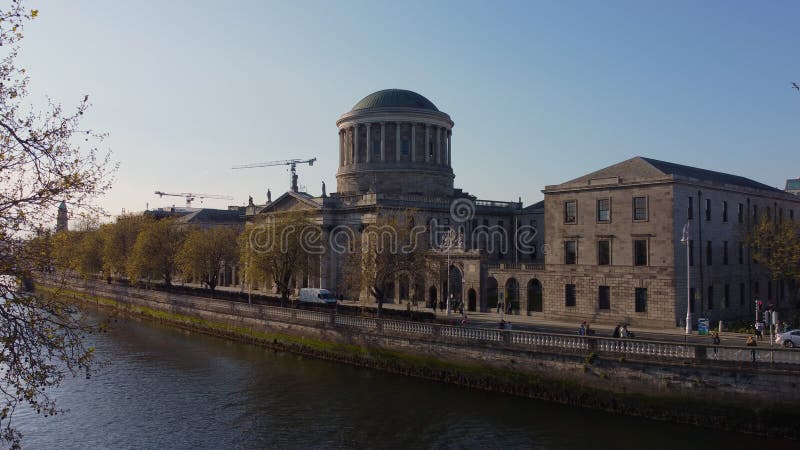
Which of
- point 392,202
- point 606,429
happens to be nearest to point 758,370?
point 606,429

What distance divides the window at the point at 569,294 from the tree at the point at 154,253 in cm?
4093

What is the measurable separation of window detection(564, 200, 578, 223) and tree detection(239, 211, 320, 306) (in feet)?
75.1

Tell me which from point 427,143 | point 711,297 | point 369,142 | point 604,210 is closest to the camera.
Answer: point 711,297

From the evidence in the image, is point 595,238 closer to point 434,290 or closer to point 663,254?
point 663,254

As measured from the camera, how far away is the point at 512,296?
5831 centimetres

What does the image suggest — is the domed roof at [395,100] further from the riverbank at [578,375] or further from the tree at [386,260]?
the riverbank at [578,375]

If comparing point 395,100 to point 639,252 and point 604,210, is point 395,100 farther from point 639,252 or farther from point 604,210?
point 639,252

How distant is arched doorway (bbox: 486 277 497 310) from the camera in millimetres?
58469

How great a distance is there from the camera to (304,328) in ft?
153

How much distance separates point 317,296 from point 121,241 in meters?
30.2

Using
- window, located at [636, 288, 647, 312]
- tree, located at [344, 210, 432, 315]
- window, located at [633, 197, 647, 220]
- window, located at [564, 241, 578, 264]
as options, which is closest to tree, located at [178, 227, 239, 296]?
tree, located at [344, 210, 432, 315]

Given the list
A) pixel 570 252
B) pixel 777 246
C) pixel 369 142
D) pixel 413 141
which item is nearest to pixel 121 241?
pixel 369 142

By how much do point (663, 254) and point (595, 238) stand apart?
5.27 m

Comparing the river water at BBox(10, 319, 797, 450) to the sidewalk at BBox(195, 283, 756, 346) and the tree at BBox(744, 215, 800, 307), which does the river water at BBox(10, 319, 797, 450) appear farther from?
the tree at BBox(744, 215, 800, 307)
